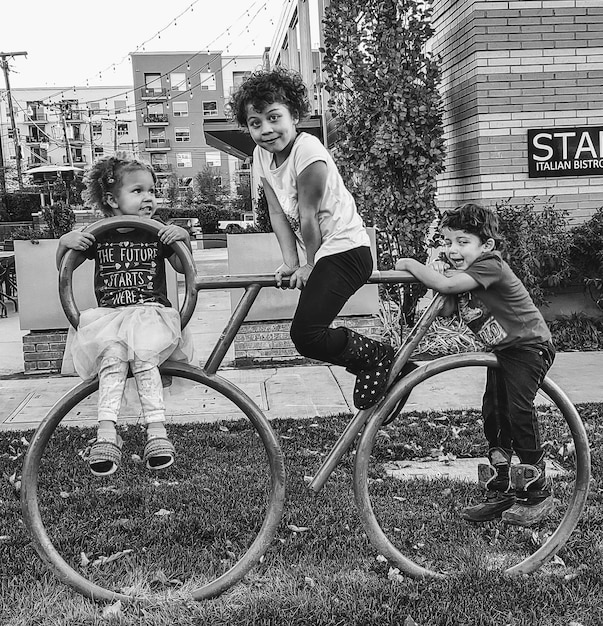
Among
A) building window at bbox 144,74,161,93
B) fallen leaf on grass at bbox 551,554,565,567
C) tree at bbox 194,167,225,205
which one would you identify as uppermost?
building window at bbox 144,74,161,93

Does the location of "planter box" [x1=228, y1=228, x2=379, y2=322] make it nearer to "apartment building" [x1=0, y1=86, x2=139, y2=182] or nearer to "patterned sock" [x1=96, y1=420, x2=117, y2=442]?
"patterned sock" [x1=96, y1=420, x2=117, y2=442]

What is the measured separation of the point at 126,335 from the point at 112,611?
0.95 meters

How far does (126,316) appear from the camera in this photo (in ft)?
9.11

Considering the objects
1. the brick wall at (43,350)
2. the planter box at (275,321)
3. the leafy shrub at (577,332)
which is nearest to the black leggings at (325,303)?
the planter box at (275,321)

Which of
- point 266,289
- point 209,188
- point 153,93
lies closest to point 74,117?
point 153,93

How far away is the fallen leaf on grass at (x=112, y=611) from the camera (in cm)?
264

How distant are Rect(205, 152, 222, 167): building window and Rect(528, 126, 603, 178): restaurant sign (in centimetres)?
7067

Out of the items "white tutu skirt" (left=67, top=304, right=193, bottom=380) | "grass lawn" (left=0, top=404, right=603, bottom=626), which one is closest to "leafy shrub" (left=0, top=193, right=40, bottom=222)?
"grass lawn" (left=0, top=404, right=603, bottom=626)

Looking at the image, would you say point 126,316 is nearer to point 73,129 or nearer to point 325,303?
point 325,303

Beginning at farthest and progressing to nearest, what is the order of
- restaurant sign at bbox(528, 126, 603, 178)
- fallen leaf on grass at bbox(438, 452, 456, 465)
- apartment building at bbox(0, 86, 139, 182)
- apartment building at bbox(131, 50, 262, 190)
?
1. apartment building at bbox(0, 86, 139, 182)
2. apartment building at bbox(131, 50, 262, 190)
3. restaurant sign at bbox(528, 126, 603, 178)
4. fallen leaf on grass at bbox(438, 452, 456, 465)

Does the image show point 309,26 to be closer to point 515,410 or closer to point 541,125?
point 541,125

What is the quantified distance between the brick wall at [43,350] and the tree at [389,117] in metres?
3.17

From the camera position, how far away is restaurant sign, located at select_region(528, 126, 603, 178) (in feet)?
25.1

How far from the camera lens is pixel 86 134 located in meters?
88.1
